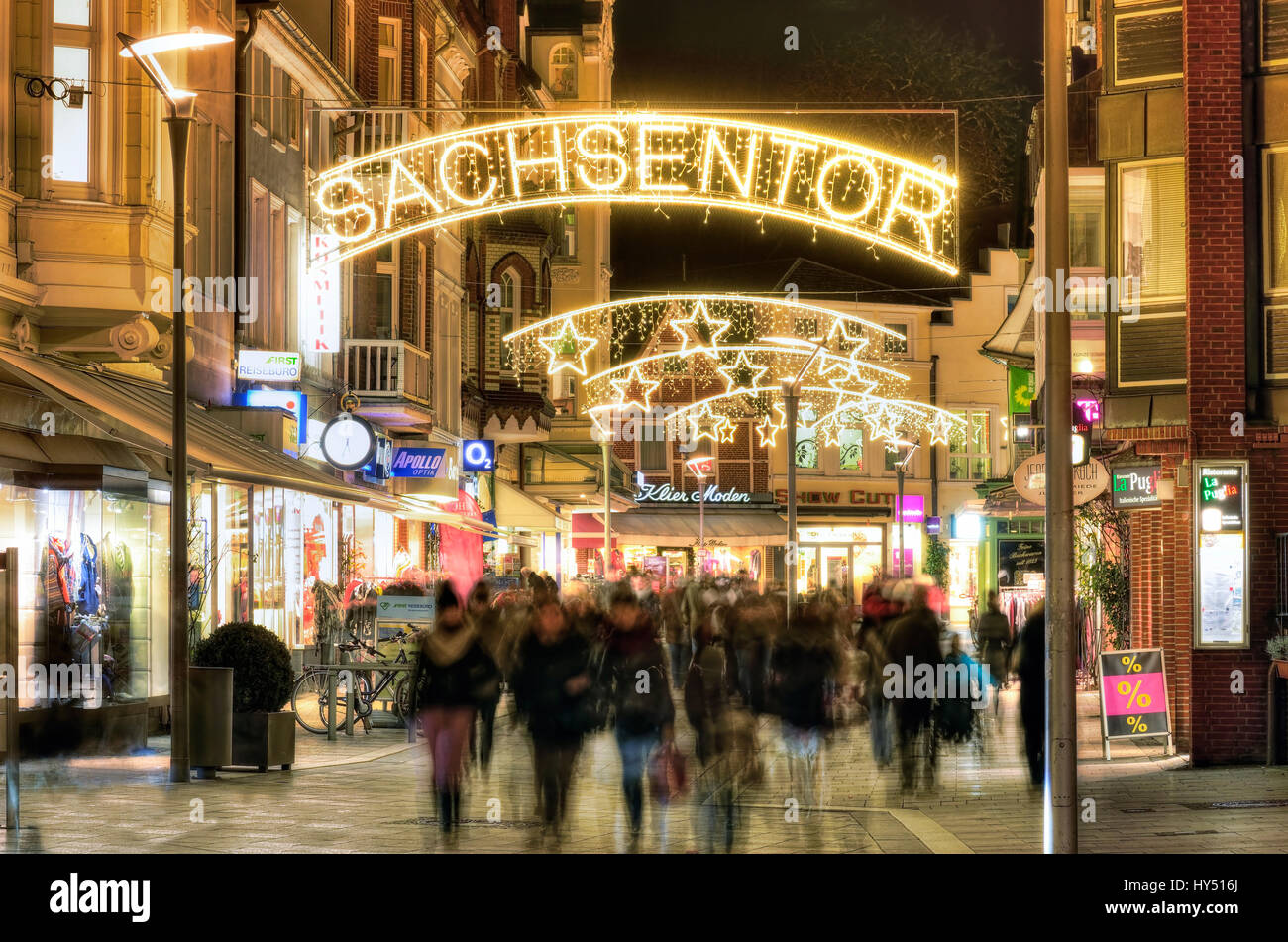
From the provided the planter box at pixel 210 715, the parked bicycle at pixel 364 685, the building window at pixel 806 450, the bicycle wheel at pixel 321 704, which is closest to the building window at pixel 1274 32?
the parked bicycle at pixel 364 685

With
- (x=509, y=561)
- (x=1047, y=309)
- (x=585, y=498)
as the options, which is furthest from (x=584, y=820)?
(x=585, y=498)

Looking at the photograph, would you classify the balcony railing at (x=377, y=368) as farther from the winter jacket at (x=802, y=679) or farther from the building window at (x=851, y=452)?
the building window at (x=851, y=452)

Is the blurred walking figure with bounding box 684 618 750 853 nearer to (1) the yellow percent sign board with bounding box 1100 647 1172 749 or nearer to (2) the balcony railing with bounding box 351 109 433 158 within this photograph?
(1) the yellow percent sign board with bounding box 1100 647 1172 749

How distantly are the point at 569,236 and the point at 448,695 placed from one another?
44.9 meters

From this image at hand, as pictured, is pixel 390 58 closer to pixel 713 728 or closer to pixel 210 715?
pixel 210 715

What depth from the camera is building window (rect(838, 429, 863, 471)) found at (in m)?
67.2

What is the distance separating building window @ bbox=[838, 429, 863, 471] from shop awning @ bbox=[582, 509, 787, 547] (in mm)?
3349

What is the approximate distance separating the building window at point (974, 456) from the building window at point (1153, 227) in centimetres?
4681

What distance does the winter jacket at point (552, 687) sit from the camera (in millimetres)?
13625

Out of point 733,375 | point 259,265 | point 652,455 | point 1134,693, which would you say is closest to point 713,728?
point 1134,693

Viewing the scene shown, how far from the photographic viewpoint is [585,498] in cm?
5412

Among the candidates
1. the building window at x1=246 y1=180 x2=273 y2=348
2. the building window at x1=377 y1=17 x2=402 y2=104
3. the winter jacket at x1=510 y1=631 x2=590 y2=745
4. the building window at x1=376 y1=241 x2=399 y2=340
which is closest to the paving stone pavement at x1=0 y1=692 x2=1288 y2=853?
the winter jacket at x1=510 y1=631 x2=590 y2=745

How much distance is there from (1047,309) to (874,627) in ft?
29.3

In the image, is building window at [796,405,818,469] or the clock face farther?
building window at [796,405,818,469]
